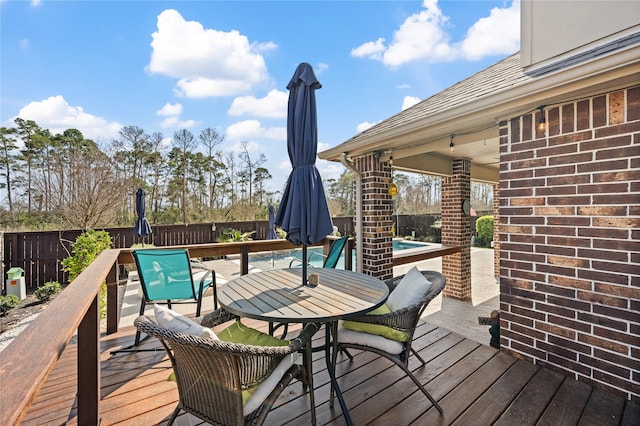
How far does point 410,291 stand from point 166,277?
251 centimetres

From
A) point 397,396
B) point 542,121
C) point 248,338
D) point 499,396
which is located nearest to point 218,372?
point 248,338

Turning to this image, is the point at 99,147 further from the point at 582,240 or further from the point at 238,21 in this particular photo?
the point at 582,240

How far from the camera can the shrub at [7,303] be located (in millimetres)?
6496

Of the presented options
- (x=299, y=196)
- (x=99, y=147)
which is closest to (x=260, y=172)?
(x=99, y=147)

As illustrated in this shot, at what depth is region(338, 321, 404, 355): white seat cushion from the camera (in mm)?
2113

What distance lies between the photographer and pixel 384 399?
2154 mm

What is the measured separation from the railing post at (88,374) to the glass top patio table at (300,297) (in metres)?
0.73

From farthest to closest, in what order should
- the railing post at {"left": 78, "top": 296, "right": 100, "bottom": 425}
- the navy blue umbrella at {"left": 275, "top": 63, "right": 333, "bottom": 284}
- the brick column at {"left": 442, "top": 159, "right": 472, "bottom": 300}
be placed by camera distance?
the brick column at {"left": 442, "top": 159, "right": 472, "bottom": 300} < the navy blue umbrella at {"left": 275, "top": 63, "right": 333, "bottom": 284} < the railing post at {"left": 78, "top": 296, "right": 100, "bottom": 425}

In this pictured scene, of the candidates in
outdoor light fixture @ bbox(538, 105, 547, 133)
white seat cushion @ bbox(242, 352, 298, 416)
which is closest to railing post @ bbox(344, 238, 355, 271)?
outdoor light fixture @ bbox(538, 105, 547, 133)

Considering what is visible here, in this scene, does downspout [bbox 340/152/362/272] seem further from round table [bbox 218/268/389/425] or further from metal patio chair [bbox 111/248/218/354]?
metal patio chair [bbox 111/248/218/354]

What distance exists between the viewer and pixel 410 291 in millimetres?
2332

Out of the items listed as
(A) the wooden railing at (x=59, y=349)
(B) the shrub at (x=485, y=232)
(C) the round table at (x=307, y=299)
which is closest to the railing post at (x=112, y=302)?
(A) the wooden railing at (x=59, y=349)

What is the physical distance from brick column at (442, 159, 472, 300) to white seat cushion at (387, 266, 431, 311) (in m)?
3.72

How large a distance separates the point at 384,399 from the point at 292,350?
94 centimetres
